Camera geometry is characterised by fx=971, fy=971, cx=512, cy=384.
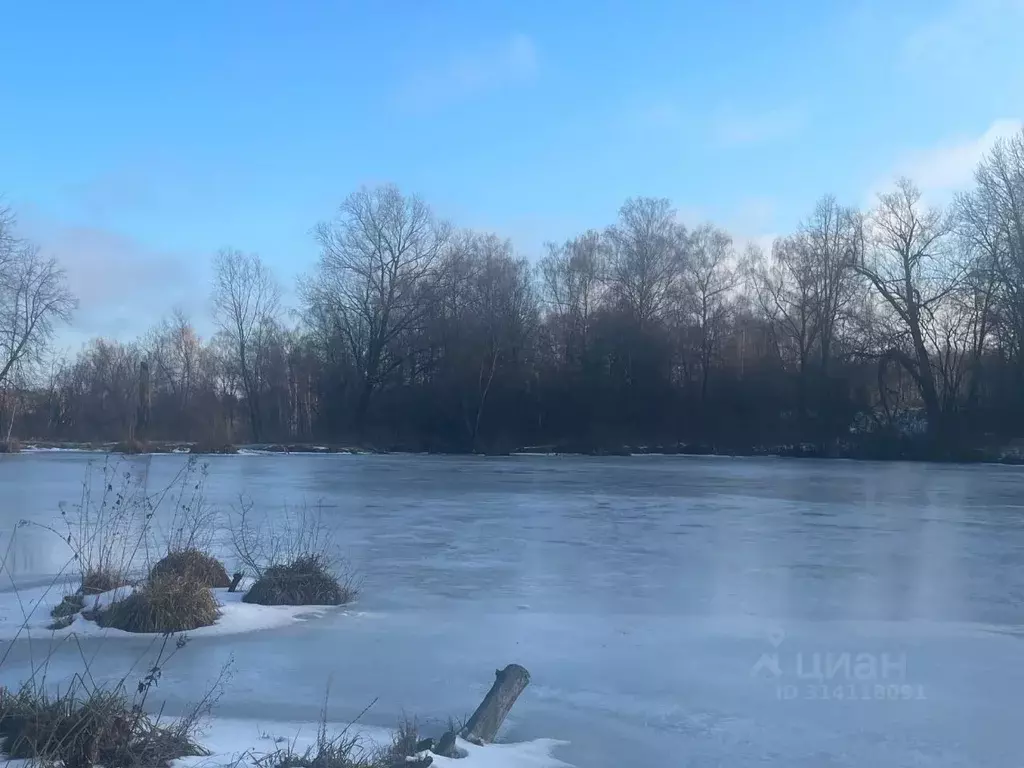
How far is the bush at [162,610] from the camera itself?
668cm

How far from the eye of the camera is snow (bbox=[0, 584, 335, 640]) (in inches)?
261

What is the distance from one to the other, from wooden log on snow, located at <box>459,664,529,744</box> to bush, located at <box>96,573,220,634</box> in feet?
9.35

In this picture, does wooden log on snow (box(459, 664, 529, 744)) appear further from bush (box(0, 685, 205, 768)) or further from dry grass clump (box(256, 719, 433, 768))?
bush (box(0, 685, 205, 768))

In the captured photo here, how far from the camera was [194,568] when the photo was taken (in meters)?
7.77

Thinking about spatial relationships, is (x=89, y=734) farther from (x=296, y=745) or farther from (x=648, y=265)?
(x=648, y=265)

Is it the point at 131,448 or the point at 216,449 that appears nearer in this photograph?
the point at 131,448

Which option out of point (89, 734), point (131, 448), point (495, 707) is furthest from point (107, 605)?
point (131, 448)

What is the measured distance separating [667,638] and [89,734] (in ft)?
13.1

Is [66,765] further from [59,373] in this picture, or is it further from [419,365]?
[59,373]

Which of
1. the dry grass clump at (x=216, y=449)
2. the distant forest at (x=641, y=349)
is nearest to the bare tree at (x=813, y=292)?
the distant forest at (x=641, y=349)

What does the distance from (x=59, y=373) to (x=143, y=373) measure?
22.0 feet

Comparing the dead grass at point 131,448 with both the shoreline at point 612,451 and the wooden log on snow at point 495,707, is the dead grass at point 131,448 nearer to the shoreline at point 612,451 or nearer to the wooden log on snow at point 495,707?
the shoreline at point 612,451

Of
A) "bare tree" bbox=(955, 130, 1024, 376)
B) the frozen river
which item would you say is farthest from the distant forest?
the frozen river

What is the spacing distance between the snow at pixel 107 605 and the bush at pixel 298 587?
0.10 m
